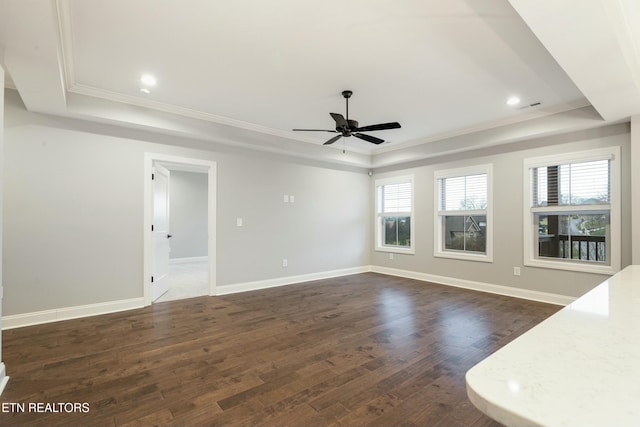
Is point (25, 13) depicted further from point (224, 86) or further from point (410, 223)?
point (410, 223)

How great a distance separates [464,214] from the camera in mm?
5500

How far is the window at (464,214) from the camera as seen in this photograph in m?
5.20

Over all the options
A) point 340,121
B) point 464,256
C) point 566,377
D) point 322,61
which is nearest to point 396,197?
point 464,256

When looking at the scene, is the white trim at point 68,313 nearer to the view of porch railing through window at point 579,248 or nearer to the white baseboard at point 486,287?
the white baseboard at point 486,287

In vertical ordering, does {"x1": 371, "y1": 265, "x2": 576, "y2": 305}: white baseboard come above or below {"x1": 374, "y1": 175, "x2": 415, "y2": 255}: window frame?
below

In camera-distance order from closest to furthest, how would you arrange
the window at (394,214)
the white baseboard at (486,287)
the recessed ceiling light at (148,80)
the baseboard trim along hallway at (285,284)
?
the recessed ceiling light at (148,80)
the baseboard trim along hallway at (285,284)
the white baseboard at (486,287)
the window at (394,214)

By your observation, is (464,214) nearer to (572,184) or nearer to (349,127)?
(572,184)

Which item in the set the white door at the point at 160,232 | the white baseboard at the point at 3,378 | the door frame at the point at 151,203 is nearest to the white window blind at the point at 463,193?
the door frame at the point at 151,203

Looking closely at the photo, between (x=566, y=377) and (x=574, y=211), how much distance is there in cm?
476

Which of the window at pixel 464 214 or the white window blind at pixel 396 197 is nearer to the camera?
the window at pixel 464 214

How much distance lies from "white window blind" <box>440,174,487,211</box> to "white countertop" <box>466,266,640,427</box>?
4742 mm

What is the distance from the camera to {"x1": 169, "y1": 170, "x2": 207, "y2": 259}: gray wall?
8.66 metres

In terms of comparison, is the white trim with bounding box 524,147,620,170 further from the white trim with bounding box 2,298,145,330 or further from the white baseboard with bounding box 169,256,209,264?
the white baseboard with bounding box 169,256,209,264

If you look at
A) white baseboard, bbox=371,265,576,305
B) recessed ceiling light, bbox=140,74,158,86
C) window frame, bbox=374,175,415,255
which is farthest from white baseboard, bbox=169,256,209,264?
recessed ceiling light, bbox=140,74,158,86
